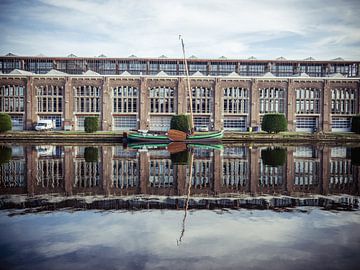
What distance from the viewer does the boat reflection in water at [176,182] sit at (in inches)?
617

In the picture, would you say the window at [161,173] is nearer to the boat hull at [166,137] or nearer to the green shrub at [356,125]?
the boat hull at [166,137]

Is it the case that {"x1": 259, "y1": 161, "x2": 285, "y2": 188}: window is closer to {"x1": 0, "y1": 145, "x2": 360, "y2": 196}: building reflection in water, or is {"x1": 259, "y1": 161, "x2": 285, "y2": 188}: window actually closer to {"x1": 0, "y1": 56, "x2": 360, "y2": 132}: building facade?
{"x1": 0, "y1": 145, "x2": 360, "y2": 196}: building reflection in water

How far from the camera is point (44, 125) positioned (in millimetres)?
65875

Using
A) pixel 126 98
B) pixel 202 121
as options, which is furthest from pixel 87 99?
pixel 202 121

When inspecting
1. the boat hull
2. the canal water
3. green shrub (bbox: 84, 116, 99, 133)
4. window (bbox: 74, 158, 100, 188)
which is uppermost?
green shrub (bbox: 84, 116, 99, 133)

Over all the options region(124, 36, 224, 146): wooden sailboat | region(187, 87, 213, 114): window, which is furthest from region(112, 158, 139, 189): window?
region(187, 87, 213, 114): window

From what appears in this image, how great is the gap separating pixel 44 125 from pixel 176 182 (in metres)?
52.3

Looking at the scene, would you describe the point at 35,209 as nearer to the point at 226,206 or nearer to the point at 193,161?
the point at 226,206

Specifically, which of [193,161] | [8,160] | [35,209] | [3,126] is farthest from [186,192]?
[3,126]

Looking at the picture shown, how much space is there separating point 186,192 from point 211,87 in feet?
179

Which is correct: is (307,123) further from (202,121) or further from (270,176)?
(270,176)

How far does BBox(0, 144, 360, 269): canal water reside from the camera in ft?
30.1

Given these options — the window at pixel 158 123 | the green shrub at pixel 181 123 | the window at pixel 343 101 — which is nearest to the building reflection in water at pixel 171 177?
the green shrub at pixel 181 123

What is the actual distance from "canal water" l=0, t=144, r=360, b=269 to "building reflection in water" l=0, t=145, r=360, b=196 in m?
0.07
